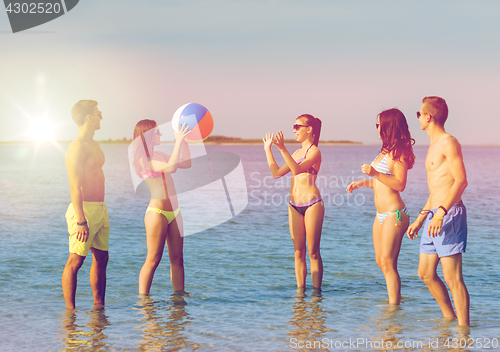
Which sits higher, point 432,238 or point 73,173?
point 73,173

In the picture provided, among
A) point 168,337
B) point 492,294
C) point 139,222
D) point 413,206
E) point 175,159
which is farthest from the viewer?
point 413,206

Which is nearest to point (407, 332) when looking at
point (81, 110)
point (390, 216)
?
point (390, 216)

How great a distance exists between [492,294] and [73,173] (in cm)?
691

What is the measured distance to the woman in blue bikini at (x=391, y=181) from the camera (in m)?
6.30

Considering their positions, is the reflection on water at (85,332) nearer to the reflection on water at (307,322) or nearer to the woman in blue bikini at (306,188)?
the reflection on water at (307,322)

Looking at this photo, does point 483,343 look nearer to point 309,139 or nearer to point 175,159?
point 309,139

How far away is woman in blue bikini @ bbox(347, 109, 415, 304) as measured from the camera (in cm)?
630

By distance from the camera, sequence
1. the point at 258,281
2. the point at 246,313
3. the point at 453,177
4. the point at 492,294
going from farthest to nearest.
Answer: the point at 258,281 → the point at 492,294 → the point at 246,313 → the point at 453,177

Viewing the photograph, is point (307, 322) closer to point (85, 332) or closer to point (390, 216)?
point (390, 216)

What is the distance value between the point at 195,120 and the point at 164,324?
9.66ft

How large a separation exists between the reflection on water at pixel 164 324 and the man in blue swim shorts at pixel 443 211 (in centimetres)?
290

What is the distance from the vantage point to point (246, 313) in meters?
7.31

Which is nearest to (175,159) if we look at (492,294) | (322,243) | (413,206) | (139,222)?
(492,294)

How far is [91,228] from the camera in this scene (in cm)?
644
